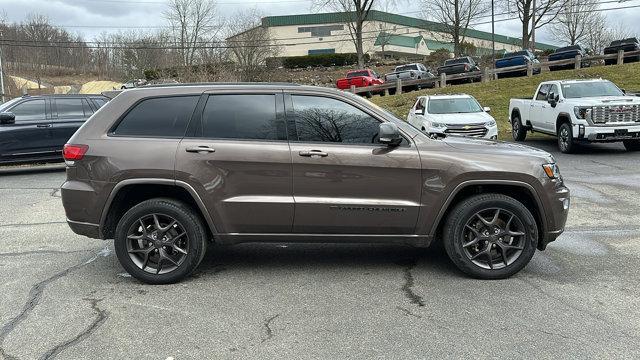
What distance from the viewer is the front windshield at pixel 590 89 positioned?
44.0 ft

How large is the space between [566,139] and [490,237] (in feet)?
33.4

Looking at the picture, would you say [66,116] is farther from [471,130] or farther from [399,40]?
[399,40]

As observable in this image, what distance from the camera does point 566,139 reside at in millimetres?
13617

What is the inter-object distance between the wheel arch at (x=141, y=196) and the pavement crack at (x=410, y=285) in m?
1.75

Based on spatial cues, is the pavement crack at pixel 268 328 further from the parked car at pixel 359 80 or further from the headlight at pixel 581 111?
the parked car at pixel 359 80

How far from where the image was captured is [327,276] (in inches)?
194

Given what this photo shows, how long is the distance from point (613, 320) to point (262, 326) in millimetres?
2564

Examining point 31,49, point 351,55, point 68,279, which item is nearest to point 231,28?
point 351,55

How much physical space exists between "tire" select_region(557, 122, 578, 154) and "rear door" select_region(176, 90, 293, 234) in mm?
10836

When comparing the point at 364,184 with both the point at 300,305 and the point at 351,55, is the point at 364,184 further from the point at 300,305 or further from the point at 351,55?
the point at 351,55

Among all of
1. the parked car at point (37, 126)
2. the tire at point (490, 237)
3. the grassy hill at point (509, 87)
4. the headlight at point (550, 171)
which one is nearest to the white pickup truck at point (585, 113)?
the grassy hill at point (509, 87)

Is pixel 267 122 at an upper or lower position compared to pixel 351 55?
lower

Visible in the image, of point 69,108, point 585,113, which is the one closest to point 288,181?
point 69,108

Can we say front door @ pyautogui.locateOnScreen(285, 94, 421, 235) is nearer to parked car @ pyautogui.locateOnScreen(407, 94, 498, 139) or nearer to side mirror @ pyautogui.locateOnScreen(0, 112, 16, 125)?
parked car @ pyautogui.locateOnScreen(407, 94, 498, 139)
